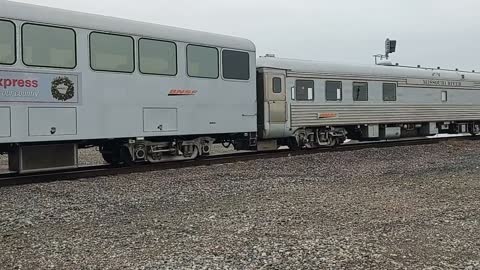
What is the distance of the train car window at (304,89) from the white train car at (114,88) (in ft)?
9.03

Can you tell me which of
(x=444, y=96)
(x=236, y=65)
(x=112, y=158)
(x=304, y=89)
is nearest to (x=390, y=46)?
(x=444, y=96)

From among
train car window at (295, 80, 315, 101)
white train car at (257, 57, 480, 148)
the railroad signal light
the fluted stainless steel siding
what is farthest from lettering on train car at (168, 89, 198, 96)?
the railroad signal light

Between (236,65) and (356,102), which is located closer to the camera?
(236,65)

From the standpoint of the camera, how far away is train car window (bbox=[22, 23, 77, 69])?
10930 mm

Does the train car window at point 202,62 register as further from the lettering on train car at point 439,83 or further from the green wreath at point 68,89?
the lettering on train car at point 439,83

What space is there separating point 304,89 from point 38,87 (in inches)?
384

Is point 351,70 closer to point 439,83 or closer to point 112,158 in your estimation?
point 439,83

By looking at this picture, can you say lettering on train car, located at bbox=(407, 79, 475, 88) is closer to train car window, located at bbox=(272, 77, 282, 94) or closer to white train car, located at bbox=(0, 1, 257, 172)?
train car window, located at bbox=(272, 77, 282, 94)

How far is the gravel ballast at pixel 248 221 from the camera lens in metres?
5.32

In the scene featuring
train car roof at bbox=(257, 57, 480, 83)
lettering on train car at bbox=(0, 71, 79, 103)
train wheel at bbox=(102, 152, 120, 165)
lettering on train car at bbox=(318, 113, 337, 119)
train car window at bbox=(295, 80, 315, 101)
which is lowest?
train wheel at bbox=(102, 152, 120, 165)

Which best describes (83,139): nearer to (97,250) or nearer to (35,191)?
(35,191)

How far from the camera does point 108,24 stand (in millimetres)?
12258

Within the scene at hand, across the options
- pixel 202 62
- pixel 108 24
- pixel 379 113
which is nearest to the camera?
pixel 108 24

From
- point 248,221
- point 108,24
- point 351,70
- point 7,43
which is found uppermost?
point 108,24
